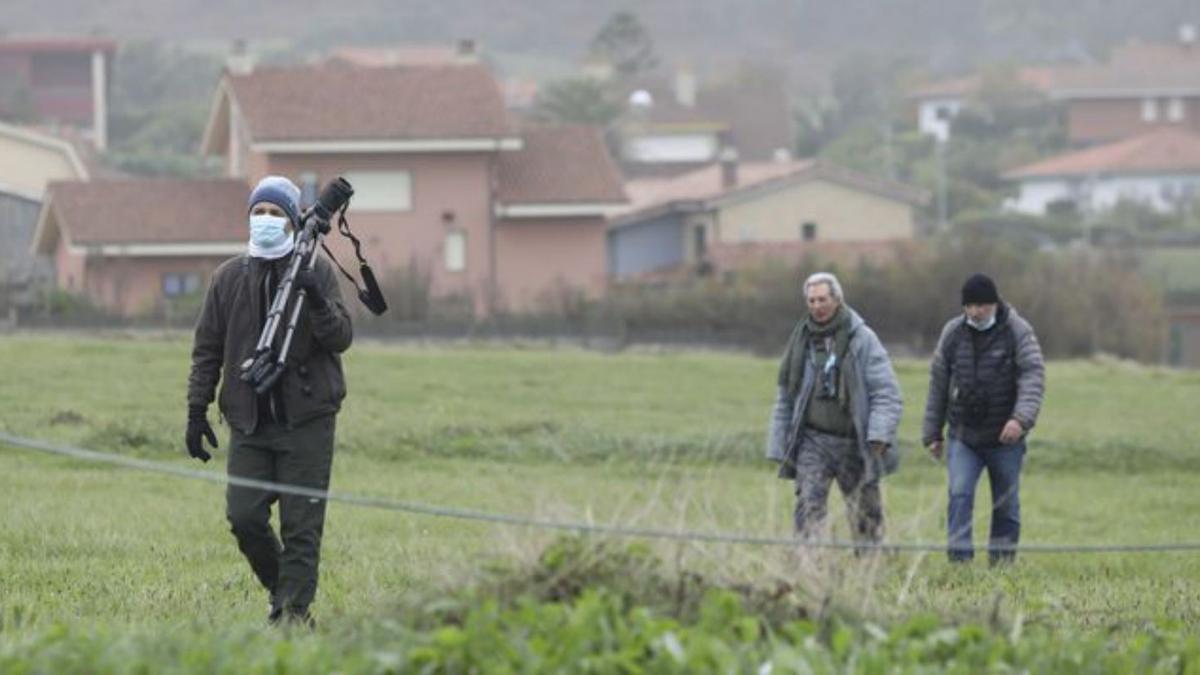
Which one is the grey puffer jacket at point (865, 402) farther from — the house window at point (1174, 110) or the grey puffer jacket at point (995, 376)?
the house window at point (1174, 110)

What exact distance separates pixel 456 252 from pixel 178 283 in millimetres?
7099

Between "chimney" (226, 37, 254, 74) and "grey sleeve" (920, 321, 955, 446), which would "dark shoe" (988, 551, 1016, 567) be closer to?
Result: "grey sleeve" (920, 321, 955, 446)

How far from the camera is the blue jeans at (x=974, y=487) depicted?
613 inches

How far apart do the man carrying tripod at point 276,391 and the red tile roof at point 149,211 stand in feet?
166

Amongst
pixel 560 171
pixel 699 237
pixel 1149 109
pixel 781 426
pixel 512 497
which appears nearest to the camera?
pixel 781 426

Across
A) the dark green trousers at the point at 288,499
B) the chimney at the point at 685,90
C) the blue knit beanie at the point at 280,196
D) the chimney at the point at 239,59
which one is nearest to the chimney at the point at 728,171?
the chimney at the point at 239,59

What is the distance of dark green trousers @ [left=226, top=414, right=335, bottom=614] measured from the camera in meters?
11.4

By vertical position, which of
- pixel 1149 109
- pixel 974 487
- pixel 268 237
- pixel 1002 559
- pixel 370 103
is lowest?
pixel 1002 559

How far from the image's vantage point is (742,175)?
84188 mm

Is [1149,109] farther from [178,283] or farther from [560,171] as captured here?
[178,283]

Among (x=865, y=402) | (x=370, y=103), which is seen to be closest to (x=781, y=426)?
(x=865, y=402)

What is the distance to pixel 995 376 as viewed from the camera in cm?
1554

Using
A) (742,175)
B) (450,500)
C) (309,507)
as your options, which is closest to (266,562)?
(309,507)

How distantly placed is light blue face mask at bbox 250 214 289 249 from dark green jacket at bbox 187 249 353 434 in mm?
100
